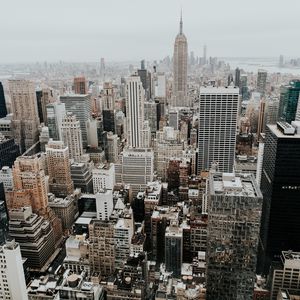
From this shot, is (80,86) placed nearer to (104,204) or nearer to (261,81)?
(261,81)

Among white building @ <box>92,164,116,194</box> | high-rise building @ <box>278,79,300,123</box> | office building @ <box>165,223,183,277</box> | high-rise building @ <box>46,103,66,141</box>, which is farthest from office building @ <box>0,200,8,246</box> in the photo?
high-rise building @ <box>278,79,300,123</box>

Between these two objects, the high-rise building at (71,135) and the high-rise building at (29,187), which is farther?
the high-rise building at (71,135)

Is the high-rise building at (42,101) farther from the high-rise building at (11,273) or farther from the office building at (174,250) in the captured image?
the high-rise building at (11,273)

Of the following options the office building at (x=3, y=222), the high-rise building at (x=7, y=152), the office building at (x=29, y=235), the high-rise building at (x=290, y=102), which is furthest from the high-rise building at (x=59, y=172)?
the high-rise building at (x=290, y=102)

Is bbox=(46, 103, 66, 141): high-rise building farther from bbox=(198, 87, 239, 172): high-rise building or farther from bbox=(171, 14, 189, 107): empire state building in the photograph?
bbox=(171, 14, 189, 107): empire state building

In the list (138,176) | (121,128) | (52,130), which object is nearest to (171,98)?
(121,128)

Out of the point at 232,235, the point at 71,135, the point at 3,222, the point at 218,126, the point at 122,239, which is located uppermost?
the point at 218,126

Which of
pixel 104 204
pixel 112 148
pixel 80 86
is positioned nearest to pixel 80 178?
pixel 112 148
